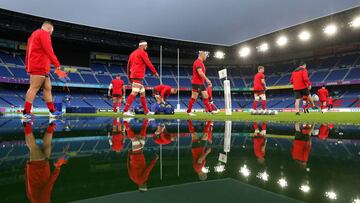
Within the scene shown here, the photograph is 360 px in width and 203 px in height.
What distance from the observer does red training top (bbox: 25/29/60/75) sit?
163 inches

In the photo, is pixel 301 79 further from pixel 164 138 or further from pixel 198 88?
pixel 164 138

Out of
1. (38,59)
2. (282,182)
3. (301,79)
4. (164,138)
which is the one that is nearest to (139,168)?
(282,182)

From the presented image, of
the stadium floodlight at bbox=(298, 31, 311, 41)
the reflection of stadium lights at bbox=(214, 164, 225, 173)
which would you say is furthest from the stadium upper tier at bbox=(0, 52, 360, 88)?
the reflection of stadium lights at bbox=(214, 164, 225, 173)

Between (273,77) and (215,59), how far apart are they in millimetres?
9112

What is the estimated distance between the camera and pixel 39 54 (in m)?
4.25

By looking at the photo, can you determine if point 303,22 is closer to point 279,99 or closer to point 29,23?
point 279,99

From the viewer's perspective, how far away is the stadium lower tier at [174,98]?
24.4 meters

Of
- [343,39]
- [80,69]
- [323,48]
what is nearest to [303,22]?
[343,39]

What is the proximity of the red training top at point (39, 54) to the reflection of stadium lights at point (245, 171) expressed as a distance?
402 centimetres

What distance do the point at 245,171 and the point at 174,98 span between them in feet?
109

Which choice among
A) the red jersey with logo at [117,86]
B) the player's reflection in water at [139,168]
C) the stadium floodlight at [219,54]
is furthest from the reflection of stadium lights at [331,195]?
the stadium floodlight at [219,54]

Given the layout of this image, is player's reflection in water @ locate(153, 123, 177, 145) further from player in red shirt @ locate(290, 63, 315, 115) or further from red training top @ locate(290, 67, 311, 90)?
red training top @ locate(290, 67, 311, 90)

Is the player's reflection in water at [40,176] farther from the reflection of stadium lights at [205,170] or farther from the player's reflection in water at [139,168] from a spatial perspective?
the reflection of stadium lights at [205,170]

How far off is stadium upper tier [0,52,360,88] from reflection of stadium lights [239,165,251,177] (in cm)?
2318
